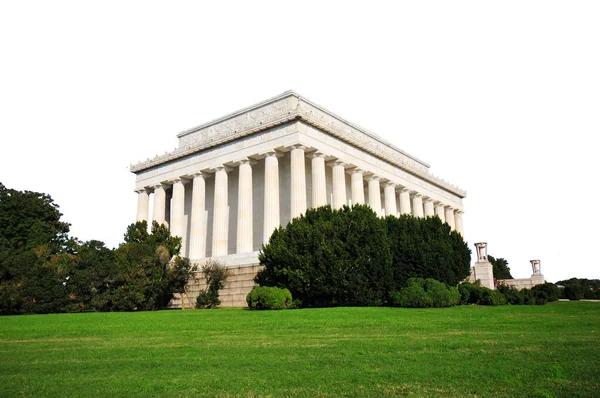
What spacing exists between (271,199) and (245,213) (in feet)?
11.9

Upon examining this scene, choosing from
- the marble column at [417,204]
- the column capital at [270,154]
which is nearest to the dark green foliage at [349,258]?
the column capital at [270,154]

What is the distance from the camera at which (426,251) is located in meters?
38.1

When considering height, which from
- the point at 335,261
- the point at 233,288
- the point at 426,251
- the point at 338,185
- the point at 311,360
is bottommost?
the point at 311,360

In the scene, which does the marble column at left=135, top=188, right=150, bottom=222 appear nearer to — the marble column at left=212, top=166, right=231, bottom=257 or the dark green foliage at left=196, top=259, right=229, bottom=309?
the marble column at left=212, top=166, right=231, bottom=257

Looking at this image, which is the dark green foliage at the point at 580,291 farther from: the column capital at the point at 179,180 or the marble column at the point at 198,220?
the column capital at the point at 179,180

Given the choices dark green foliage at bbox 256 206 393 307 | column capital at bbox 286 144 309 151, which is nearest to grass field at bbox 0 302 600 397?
dark green foliage at bbox 256 206 393 307

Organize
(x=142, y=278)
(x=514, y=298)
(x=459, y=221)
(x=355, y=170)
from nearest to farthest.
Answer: (x=142, y=278), (x=514, y=298), (x=355, y=170), (x=459, y=221)

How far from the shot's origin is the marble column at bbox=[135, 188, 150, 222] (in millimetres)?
62603

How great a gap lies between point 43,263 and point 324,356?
3235 centimetres

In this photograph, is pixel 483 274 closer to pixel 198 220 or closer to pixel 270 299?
pixel 198 220

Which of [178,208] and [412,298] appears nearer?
[412,298]

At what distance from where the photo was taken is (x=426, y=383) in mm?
8945

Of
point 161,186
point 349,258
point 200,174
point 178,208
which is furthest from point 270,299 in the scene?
point 161,186

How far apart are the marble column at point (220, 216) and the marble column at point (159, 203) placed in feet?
33.4
